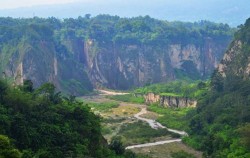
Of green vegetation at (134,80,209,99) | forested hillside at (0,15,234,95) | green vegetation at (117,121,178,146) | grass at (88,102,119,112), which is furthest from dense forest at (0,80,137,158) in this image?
forested hillside at (0,15,234,95)

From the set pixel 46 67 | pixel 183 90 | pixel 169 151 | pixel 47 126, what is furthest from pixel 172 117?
pixel 46 67

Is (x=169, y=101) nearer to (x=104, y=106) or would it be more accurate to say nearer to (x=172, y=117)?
(x=104, y=106)

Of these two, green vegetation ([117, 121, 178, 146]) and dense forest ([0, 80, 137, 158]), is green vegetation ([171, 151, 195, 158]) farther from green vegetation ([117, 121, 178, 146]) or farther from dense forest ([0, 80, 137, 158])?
dense forest ([0, 80, 137, 158])

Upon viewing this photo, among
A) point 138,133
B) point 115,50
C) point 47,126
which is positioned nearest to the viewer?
point 47,126

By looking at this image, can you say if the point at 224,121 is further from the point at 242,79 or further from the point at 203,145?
the point at 242,79

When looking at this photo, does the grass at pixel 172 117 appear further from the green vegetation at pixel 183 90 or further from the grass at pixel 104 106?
the grass at pixel 104 106
